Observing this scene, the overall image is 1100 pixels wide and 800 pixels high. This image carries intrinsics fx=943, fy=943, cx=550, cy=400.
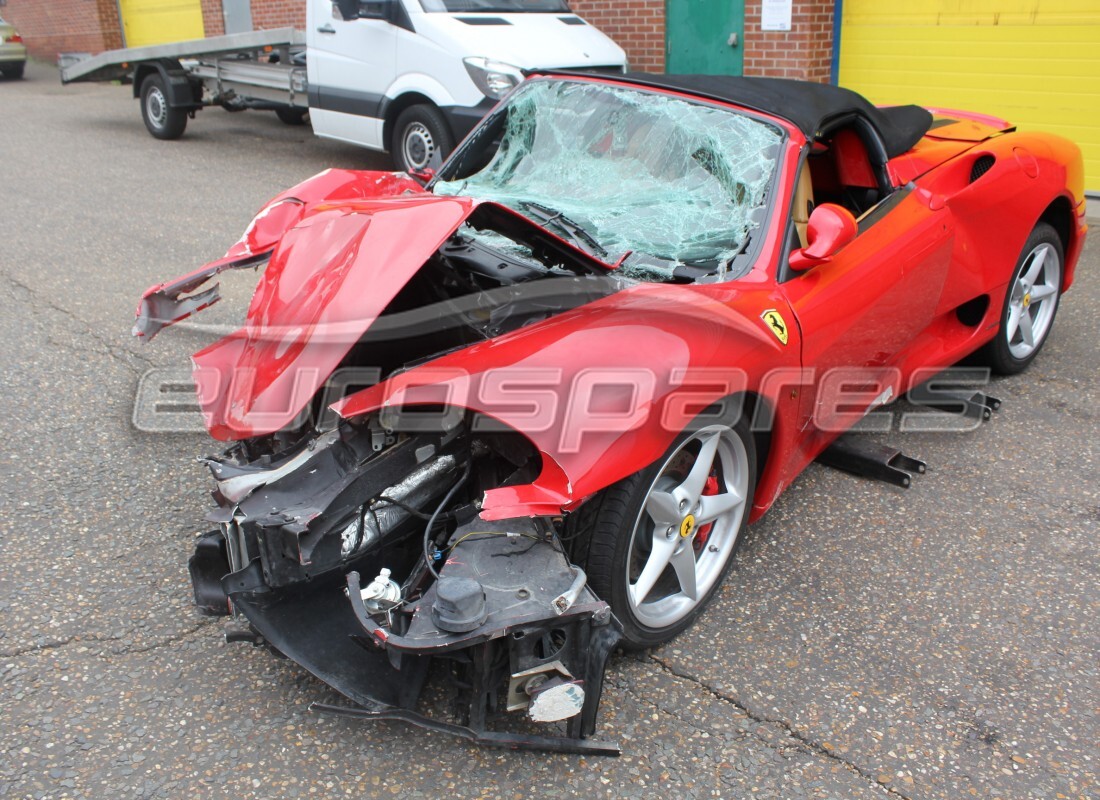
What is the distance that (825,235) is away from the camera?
298 cm

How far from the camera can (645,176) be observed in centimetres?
346

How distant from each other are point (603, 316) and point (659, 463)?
0.46 meters

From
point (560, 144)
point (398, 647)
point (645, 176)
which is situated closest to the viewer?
point (398, 647)

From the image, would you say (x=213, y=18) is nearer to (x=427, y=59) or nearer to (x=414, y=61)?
(x=414, y=61)

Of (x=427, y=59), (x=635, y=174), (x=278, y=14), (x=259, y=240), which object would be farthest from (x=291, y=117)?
(x=635, y=174)

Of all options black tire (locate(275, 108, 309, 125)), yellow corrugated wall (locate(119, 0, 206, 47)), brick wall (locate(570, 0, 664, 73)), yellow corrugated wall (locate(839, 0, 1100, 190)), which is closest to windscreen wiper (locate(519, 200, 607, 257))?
yellow corrugated wall (locate(839, 0, 1100, 190))

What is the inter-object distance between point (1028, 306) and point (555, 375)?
126 inches

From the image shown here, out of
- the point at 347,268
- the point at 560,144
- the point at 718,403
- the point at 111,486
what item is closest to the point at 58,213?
the point at 111,486

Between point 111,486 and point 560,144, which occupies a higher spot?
point 560,144

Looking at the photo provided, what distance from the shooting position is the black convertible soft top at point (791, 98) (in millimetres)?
3428

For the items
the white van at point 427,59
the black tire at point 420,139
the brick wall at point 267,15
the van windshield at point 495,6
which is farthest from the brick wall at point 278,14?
the black tire at point 420,139

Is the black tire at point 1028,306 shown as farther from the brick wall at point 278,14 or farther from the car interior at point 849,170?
the brick wall at point 278,14

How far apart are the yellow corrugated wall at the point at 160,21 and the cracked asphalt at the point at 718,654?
12723mm

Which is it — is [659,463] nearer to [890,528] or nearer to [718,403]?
[718,403]
